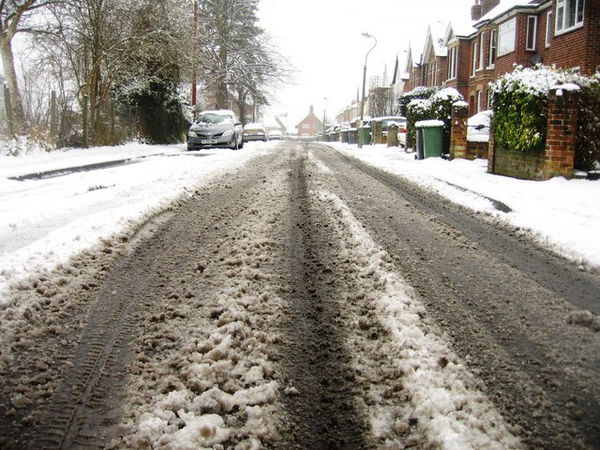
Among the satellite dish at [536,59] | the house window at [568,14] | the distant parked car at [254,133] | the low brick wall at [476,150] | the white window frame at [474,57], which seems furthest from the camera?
the distant parked car at [254,133]

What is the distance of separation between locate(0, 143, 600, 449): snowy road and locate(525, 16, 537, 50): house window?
Answer: 78.9ft

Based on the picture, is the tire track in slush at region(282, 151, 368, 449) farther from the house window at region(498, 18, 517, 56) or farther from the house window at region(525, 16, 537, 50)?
the house window at region(498, 18, 517, 56)

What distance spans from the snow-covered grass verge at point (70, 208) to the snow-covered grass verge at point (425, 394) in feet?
6.99

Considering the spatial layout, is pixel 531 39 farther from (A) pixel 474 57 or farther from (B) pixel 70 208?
(B) pixel 70 208

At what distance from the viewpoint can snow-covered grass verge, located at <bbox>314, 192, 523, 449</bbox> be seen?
4.96 feet

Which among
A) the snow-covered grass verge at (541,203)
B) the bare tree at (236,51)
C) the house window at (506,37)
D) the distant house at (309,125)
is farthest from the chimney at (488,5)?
the distant house at (309,125)

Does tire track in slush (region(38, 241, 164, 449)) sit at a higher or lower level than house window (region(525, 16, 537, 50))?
lower

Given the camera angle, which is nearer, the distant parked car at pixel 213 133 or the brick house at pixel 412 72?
the distant parked car at pixel 213 133

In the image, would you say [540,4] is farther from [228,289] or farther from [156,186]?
[228,289]

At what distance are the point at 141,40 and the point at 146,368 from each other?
55.2 feet

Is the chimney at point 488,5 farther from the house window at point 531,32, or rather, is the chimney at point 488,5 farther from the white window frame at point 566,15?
the white window frame at point 566,15

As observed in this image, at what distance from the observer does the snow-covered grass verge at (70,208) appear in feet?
10.8

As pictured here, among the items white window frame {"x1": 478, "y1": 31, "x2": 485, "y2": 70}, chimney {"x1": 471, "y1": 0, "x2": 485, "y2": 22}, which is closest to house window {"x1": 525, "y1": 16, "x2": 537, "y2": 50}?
white window frame {"x1": 478, "y1": 31, "x2": 485, "y2": 70}

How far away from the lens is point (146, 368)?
6.23 feet
